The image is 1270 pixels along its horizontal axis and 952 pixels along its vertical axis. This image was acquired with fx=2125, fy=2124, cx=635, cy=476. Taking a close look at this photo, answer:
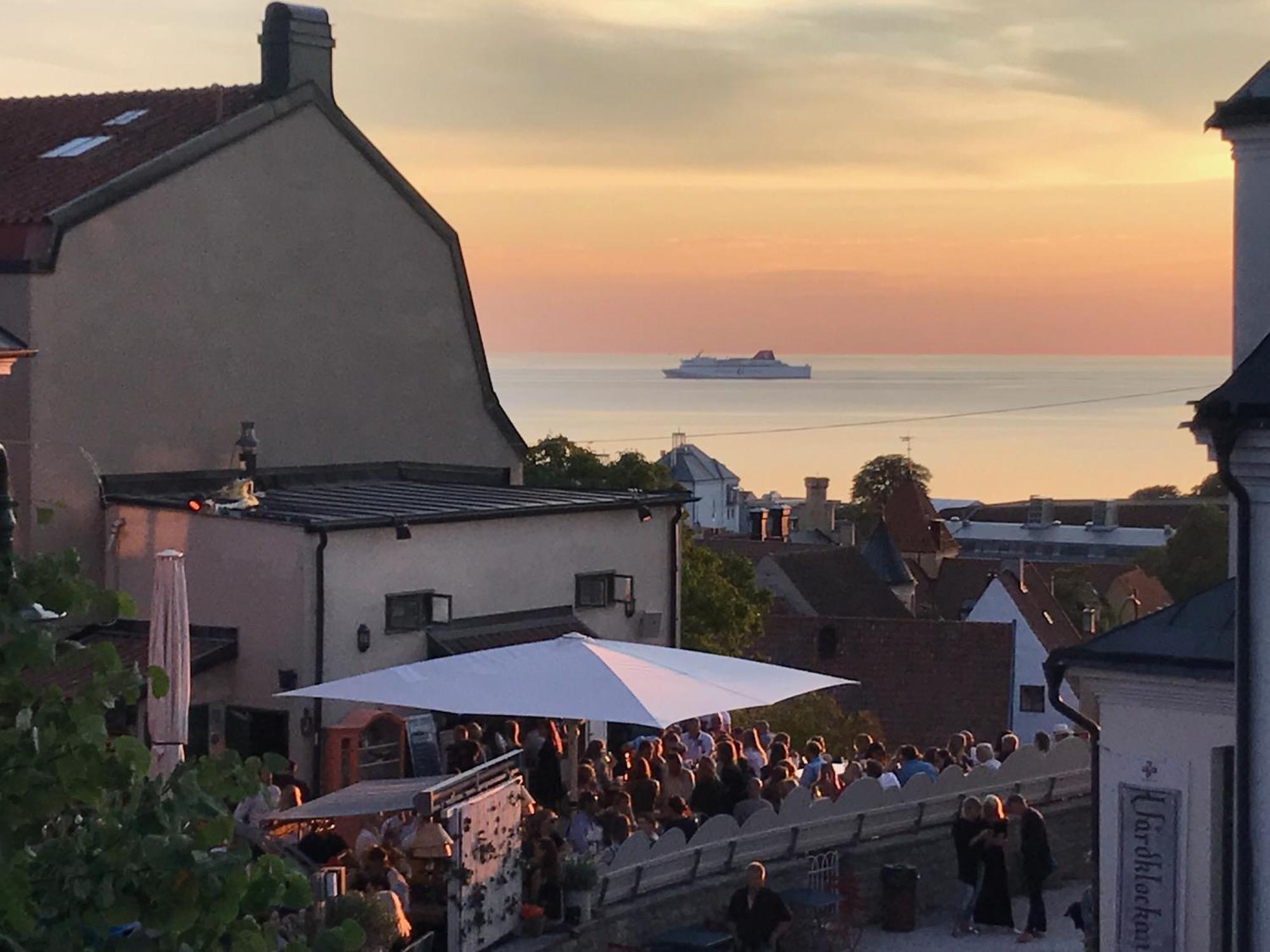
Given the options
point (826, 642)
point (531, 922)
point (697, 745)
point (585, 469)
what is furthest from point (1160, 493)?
point (531, 922)

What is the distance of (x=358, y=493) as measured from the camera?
1105 inches

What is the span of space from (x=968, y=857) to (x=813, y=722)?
24.1 meters

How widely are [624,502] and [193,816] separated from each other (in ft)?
68.2

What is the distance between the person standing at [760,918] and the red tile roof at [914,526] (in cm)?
8716

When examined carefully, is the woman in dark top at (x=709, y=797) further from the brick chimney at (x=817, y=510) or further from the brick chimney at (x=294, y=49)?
the brick chimney at (x=817, y=510)

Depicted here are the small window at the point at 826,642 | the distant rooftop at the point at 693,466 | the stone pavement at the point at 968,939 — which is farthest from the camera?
the distant rooftop at the point at 693,466

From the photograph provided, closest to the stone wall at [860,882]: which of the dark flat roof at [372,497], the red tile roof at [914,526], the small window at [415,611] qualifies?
the small window at [415,611]

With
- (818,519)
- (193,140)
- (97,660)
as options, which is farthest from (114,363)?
(818,519)

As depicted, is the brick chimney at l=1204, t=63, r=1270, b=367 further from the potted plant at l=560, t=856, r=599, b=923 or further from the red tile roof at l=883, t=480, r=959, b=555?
the red tile roof at l=883, t=480, r=959, b=555

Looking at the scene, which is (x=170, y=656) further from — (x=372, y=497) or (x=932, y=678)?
(x=932, y=678)

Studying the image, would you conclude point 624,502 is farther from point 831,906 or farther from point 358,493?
point 831,906

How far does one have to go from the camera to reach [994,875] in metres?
18.7

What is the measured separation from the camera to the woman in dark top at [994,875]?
18.5m

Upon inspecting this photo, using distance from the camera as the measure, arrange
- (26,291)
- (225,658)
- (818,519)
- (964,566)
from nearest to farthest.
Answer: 1. (225,658)
2. (26,291)
3. (964,566)
4. (818,519)
